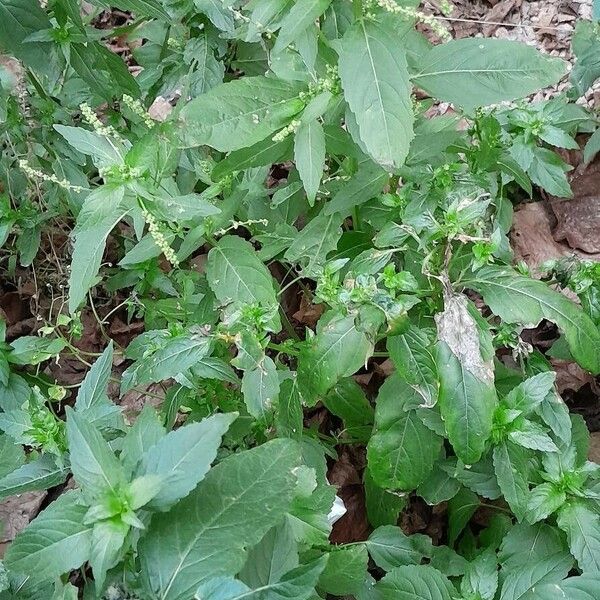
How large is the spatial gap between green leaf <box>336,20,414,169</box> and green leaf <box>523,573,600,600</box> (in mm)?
894

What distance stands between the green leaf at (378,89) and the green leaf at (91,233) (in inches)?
21.4

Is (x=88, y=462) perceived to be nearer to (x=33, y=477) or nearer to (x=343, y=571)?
(x=33, y=477)

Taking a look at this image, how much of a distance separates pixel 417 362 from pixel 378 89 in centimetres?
59

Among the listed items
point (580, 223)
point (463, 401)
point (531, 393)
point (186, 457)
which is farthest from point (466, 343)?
point (580, 223)

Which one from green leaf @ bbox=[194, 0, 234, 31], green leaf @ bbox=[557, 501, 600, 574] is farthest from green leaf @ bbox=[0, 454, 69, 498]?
green leaf @ bbox=[194, 0, 234, 31]

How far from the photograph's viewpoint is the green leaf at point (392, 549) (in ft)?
6.12

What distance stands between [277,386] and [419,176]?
0.61m

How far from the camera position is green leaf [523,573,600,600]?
144 cm

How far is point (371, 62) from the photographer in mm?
1463

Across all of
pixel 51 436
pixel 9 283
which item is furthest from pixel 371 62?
pixel 9 283

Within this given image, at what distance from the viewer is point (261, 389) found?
5.48 ft

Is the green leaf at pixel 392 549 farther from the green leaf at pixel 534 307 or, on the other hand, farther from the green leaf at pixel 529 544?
the green leaf at pixel 534 307

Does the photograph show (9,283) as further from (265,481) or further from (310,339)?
(265,481)

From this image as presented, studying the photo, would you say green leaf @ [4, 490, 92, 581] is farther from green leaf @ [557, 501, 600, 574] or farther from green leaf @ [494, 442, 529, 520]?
green leaf @ [557, 501, 600, 574]
